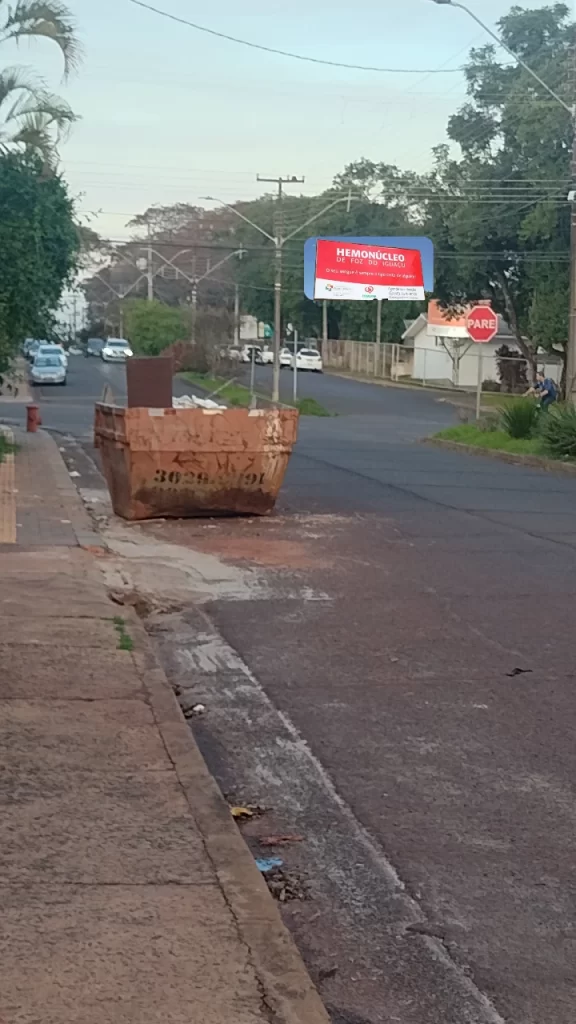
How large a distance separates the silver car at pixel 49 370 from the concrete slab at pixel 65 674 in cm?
5028

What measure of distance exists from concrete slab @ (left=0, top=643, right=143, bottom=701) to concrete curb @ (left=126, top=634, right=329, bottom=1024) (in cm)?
48

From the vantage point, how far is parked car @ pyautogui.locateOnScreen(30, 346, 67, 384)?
188 ft

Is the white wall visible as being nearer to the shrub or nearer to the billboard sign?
the shrub

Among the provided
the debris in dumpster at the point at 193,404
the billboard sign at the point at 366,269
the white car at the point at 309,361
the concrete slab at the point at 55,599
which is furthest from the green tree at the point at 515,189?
the concrete slab at the point at 55,599

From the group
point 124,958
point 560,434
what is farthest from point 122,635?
point 560,434

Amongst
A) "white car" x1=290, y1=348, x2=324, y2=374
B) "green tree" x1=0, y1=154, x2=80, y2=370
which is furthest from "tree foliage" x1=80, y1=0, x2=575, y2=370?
"green tree" x1=0, y1=154, x2=80, y2=370

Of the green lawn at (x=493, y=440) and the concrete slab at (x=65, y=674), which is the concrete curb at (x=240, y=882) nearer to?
the concrete slab at (x=65, y=674)

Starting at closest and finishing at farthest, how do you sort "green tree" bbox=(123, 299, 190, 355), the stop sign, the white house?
the stop sign < the white house < "green tree" bbox=(123, 299, 190, 355)

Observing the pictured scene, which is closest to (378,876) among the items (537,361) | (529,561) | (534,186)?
(529,561)

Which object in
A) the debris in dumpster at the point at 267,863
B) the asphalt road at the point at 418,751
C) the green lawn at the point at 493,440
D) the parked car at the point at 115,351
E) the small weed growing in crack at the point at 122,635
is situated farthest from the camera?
the parked car at the point at 115,351

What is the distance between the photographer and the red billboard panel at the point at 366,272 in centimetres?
4834

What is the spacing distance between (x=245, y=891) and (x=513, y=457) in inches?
924

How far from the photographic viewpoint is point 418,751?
→ 6668mm

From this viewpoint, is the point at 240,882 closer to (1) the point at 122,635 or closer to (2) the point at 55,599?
(1) the point at 122,635
